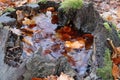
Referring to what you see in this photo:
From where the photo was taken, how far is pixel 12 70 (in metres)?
2.63

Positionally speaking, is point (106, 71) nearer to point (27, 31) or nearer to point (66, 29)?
point (66, 29)

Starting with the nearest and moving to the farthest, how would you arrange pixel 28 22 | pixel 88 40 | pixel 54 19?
pixel 88 40 → pixel 28 22 → pixel 54 19

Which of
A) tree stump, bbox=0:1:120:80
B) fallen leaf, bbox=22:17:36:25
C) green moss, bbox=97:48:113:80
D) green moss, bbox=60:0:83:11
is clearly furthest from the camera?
fallen leaf, bbox=22:17:36:25

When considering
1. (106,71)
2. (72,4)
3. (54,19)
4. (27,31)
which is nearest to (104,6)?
(54,19)

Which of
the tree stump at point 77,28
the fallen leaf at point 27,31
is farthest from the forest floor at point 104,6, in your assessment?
the fallen leaf at point 27,31

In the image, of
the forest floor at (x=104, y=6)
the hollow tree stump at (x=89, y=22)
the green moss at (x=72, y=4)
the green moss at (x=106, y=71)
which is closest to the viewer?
the green moss at (x=106, y=71)

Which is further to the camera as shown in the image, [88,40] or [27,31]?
[27,31]

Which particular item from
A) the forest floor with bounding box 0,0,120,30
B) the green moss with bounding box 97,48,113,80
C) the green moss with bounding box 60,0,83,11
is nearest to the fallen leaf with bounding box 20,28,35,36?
the green moss with bounding box 60,0,83,11

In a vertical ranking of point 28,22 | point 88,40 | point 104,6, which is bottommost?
point 104,6

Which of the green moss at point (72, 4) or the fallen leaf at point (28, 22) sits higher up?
the green moss at point (72, 4)

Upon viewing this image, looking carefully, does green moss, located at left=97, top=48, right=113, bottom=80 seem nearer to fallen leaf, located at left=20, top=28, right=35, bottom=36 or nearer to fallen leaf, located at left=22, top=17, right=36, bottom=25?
fallen leaf, located at left=20, top=28, right=35, bottom=36

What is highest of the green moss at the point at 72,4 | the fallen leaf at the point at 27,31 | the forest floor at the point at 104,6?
the green moss at the point at 72,4

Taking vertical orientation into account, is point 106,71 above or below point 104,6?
above

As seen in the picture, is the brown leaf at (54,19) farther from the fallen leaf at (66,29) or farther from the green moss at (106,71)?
the green moss at (106,71)
